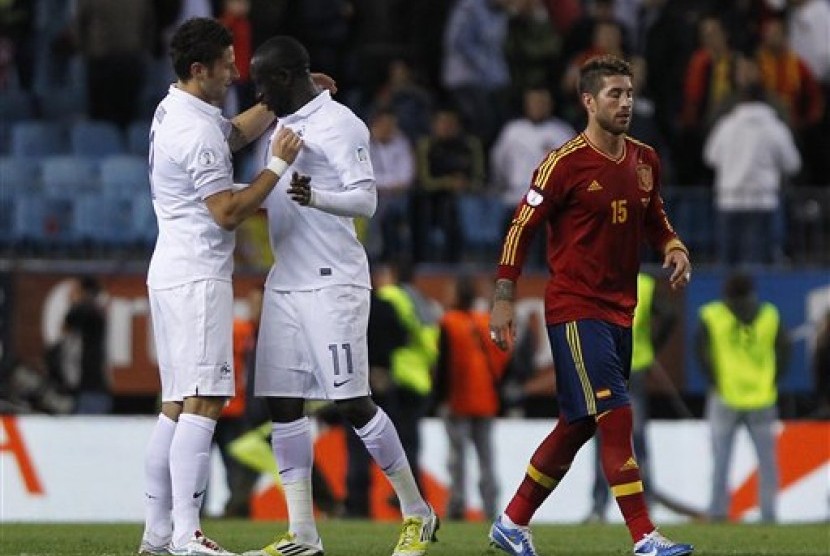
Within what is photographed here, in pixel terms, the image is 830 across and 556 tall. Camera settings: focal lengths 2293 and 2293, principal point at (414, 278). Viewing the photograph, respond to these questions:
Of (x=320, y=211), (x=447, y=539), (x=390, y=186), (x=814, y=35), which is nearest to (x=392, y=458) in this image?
(x=320, y=211)

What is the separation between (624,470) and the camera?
10953 millimetres

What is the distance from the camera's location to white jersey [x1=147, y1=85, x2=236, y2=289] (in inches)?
435

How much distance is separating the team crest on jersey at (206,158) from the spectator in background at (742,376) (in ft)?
30.5

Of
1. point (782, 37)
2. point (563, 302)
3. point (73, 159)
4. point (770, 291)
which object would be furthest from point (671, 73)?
point (563, 302)

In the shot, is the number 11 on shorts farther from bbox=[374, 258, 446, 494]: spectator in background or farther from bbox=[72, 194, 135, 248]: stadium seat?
bbox=[72, 194, 135, 248]: stadium seat

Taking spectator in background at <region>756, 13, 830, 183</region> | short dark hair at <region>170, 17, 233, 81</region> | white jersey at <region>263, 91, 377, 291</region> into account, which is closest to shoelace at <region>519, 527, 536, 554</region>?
white jersey at <region>263, 91, 377, 291</region>

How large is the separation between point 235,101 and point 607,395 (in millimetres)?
12732

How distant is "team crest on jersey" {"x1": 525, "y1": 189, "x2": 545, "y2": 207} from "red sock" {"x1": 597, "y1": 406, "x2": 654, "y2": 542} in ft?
3.54

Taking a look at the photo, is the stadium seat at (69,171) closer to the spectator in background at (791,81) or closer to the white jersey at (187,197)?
the spectator in background at (791,81)

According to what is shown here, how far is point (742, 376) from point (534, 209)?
8899 mm

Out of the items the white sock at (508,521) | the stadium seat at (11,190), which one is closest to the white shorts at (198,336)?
the white sock at (508,521)

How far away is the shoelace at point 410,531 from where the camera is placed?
1135 centimetres

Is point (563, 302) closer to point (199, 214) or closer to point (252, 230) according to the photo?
point (199, 214)

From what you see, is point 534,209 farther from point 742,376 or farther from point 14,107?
point 14,107
